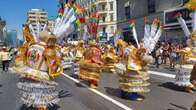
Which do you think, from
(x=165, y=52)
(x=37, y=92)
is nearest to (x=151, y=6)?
(x=165, y=52)

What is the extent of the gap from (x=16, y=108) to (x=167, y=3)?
3578 cm

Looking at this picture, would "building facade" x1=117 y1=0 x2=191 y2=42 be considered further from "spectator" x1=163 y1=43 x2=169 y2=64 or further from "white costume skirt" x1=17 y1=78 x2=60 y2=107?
"white costume skirt" x1=17 y1=78 x2=60 y2=107

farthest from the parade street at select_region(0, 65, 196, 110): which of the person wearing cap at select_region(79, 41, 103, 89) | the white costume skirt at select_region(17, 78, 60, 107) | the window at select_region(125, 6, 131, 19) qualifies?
the window at select_region(125, 6, 131, 19)

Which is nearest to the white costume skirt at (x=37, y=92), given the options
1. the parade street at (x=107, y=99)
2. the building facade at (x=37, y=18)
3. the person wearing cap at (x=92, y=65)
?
the building facade at (x=37, y=18)

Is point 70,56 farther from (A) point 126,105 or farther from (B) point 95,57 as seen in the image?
(A) point 126,105

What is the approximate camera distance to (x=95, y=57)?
661 inches

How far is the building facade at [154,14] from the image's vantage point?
42.4 m

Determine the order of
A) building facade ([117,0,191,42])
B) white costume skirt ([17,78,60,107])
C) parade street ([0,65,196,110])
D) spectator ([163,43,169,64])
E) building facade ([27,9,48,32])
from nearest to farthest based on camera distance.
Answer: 1. white costume skirt ([17,78,60,107])
2. building facade ([27,9,48,32])
3. parade street ([0,65,196,110])
4. spectator ([163,43,169,64])
5. building facade ([117,0,191,42])

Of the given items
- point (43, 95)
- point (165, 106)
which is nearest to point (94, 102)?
point (165, 106)

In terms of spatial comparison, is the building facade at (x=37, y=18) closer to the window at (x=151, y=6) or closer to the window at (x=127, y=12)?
the window at (x=151, y=6)

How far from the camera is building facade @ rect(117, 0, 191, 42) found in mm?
42438

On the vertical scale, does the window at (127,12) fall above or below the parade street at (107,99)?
above

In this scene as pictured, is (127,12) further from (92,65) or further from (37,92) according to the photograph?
(37,92)

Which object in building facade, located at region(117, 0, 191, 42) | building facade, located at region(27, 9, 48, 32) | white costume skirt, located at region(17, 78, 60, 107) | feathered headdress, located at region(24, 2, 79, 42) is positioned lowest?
white costume skirt, located at region(17, 78, 60, 107)
